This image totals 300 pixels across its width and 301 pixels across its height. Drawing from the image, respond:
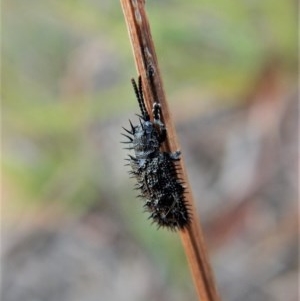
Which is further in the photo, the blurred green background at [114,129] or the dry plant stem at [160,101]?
the blurred green background at [114,129]

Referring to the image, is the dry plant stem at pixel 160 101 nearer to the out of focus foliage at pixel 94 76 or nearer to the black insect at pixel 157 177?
the black insect at pixel 157 177

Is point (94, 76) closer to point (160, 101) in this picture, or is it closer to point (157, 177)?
point (157, 177)

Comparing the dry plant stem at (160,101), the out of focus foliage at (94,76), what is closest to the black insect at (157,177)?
the dry plant stem at (160,101)

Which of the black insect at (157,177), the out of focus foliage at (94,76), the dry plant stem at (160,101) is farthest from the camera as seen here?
the out of focus foliage at (94,76)

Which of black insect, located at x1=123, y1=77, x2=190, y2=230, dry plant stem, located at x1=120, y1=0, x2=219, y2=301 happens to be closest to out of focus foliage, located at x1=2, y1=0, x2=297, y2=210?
black insect, located at x1=123, y1=77, x2=190, y2=230

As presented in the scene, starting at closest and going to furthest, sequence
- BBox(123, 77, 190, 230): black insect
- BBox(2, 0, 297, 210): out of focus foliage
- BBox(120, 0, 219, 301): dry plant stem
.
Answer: BBox(120, 0, 219, 301): dry plant stem, BBox(123, 77, 190, 230): black insect, BBox(2, 0, 297, 210): out of focus foliage

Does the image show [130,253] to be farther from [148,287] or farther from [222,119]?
[222,119]

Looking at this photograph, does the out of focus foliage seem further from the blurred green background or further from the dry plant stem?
the dry plant stem
